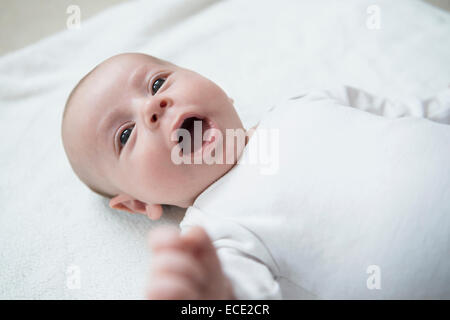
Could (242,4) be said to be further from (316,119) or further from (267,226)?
(267,226)

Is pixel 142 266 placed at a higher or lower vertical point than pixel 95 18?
lower

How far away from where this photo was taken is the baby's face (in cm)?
78

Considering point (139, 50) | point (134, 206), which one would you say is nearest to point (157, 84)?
point (134, 206)

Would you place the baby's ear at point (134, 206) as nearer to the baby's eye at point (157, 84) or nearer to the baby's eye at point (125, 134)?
the baby's eye at point (125, 134)

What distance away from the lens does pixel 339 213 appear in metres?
0.75

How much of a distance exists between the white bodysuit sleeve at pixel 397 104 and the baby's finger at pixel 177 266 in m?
0.62

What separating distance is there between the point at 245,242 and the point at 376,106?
1.74 ft

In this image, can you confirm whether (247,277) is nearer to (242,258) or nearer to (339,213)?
(242,258)

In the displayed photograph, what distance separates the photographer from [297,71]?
4.05ft

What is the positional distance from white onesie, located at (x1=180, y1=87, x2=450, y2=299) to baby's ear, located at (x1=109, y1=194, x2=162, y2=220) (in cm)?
10

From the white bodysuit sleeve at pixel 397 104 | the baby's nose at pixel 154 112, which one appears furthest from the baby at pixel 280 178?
the white bodysuit sleeve at pixel 397 104

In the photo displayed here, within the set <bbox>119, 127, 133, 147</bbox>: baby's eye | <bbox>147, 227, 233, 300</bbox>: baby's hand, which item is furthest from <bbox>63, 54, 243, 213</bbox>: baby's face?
<bbox>147, 227, 233, 300</bbox>: baby's hand
